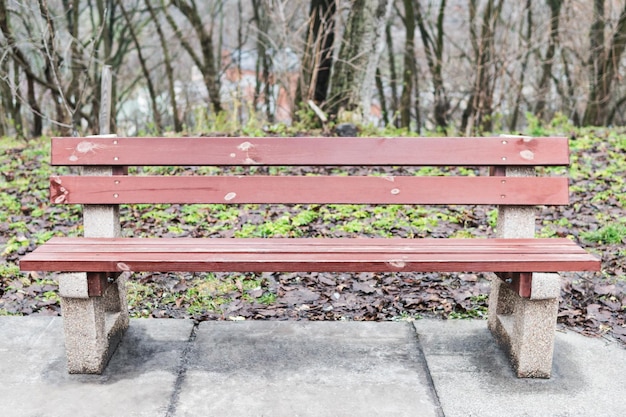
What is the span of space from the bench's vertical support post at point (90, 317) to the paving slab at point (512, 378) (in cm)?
155

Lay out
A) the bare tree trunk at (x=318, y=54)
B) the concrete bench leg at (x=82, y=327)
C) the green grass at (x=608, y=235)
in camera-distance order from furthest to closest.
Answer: the bare tree trunk at (x=318, y=54) < the green grass at (x=608, y=235) < the concrete bench leg at (x=82, y=327)

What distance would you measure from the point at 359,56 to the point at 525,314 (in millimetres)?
6029

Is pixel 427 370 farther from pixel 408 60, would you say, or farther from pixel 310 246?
pixel 408 60

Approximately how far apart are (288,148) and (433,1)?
1608cm

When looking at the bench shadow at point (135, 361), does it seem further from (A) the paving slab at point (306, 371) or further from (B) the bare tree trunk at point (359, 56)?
(B) the bare tree trunk at point (359, 56)

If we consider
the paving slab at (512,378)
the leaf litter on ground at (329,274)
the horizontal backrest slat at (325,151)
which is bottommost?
the paving slab at (512,378)

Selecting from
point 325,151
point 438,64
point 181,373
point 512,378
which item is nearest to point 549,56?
point 438,64

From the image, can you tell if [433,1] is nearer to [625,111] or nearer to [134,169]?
[625,111]

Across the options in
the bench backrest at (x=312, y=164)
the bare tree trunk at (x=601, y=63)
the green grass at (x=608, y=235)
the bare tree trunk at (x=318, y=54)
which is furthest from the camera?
the bare tree trunk at (x=601, y=63)

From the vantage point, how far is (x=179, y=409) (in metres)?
2.65

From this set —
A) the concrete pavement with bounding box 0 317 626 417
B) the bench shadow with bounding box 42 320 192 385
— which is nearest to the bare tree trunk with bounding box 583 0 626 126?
the concrete pavement with bounding box 0 317 626 417

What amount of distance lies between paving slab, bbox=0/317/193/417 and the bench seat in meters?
0.53

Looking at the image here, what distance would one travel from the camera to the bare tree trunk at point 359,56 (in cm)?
830

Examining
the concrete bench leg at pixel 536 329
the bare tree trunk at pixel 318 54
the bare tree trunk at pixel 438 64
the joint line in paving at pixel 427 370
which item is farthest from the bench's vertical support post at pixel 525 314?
the bare tree trunk at pixel 438 64
